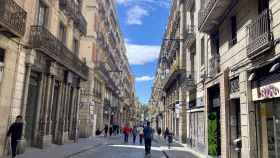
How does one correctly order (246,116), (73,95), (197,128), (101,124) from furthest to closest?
(101,124) → (73,95) → (197,128) → (246,116)

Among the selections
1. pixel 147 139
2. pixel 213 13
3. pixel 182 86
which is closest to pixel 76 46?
pixel 182 86

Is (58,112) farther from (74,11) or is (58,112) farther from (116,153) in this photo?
(74,11)

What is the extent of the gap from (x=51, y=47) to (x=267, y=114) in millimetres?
12715

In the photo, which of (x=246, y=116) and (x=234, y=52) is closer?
(x=246, y=116)

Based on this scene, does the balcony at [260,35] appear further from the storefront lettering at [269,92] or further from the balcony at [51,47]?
the balcony at [51,47]

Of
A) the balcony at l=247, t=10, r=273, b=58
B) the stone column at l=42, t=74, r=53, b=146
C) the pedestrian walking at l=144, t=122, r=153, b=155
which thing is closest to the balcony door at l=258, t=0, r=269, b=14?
the balcony at l=247, t=10, r=273, b=58

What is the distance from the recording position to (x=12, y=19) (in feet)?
43.1

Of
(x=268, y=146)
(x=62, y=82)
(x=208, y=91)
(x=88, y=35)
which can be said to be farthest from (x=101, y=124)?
(x=268, y=146)

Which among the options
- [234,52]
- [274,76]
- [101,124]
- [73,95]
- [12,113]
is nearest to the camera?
[274,76]

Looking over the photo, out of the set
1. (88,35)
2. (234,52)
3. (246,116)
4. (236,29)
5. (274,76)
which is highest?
(88,35)

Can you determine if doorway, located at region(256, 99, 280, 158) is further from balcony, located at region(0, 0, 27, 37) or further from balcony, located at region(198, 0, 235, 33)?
balcony, located at region(0, 0, 27, 37)

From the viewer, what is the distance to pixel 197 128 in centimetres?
2128

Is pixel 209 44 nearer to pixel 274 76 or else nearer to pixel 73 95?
pixel 274 76

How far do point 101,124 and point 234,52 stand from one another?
3173 centimetres
